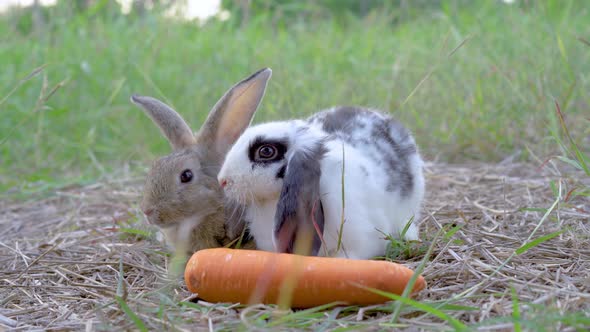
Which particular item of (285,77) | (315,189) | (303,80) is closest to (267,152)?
(315,189)

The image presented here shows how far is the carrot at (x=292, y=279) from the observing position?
2.15 metres

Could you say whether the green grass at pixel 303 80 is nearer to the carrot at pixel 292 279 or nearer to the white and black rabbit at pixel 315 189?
the white and black rabbit at pixel 315 189

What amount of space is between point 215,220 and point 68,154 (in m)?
3.42

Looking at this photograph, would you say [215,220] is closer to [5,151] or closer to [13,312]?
[13,312]

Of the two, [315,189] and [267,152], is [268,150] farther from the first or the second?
[315,189]

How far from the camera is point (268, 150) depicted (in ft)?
8.67

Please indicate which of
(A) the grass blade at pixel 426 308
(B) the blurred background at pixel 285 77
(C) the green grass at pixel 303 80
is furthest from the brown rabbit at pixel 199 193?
(B) the blurred background at pixel 285 77

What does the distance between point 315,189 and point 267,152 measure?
11.8 inches

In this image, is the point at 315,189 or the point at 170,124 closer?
the point at 315,189

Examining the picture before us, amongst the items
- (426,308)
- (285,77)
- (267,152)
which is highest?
(285,77)

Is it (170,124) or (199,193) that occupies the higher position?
(170,124)

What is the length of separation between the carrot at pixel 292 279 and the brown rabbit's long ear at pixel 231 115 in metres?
1.11

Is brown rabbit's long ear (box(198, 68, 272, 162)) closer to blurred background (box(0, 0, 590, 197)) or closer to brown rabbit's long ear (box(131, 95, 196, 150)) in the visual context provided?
brown rabbit's long ear (box(131, 95, 196, 150))

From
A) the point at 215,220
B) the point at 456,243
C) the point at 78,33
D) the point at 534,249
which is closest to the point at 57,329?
the point at 215,220
